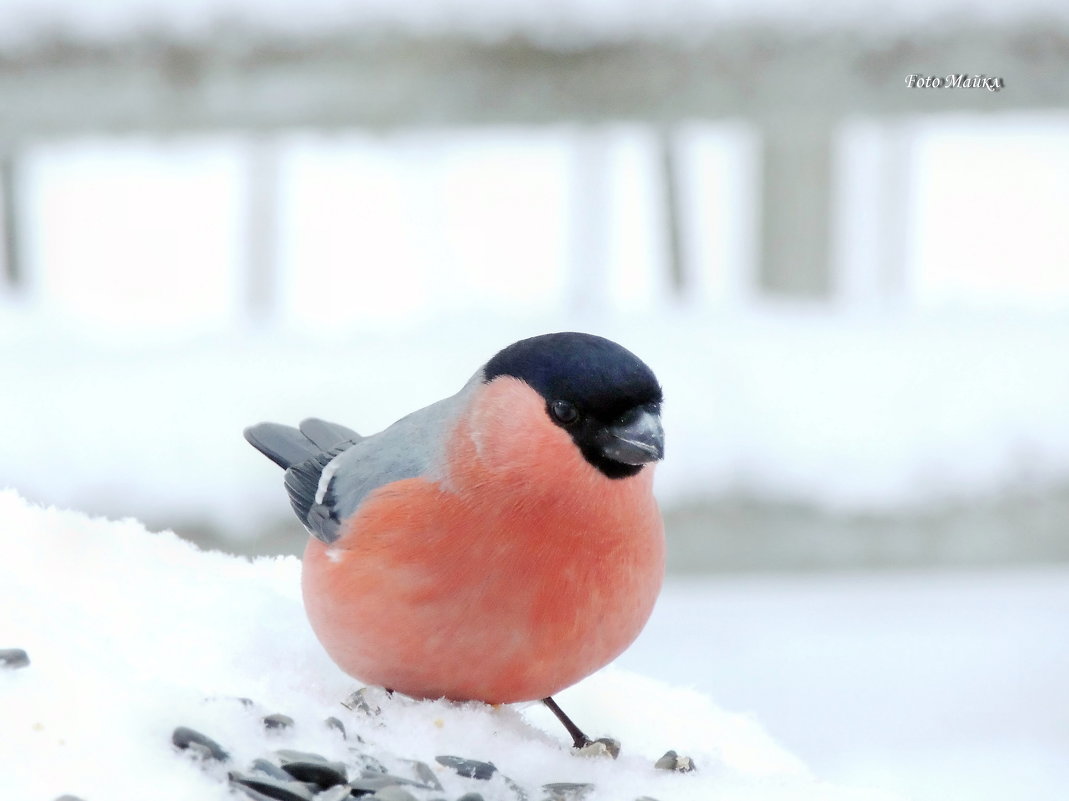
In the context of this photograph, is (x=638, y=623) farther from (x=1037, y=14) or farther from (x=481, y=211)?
(x=481, y=211)

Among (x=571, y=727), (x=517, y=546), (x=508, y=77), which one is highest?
(x=508, y=77)

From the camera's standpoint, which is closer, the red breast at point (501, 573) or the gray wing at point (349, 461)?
the red breast at point (501, 573)

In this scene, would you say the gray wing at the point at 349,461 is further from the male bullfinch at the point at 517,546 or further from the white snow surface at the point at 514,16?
the white snow surface at the point at 514,16

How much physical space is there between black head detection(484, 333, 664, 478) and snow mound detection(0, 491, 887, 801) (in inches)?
11.6

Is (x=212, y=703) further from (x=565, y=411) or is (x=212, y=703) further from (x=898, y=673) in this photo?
(x=898, y=673)

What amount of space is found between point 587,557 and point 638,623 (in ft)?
0.34

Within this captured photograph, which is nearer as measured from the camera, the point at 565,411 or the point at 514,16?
the point at 565,411

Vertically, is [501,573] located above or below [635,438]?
below

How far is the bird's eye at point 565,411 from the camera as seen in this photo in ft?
4.43

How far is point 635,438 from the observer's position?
4.27ft

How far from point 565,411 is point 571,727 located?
38 centimetres

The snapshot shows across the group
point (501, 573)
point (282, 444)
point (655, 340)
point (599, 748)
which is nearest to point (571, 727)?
point (599, 748)

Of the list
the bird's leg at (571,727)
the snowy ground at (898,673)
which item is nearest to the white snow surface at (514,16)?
the bird's leg at (571,727)

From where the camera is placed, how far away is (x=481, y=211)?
6469mm
